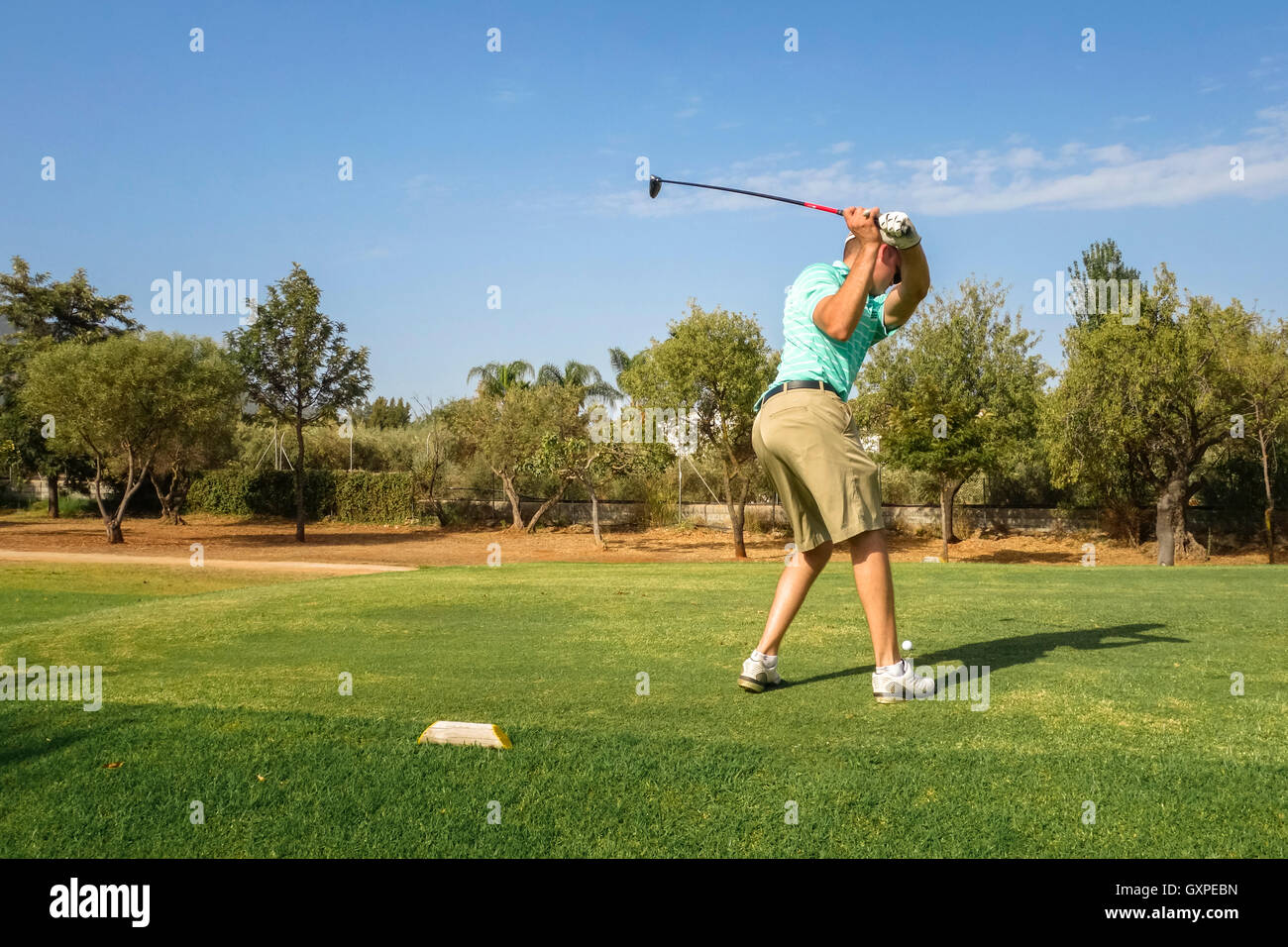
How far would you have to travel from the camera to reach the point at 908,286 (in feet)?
16.1

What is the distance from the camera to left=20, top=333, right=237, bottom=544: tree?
30.5 metres

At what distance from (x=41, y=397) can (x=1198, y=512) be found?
3982 centimetres

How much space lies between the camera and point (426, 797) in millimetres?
3393

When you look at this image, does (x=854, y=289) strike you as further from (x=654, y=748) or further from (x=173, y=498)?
(x=173, y=498)

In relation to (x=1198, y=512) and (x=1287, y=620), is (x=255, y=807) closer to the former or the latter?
(x=1287, y=620)

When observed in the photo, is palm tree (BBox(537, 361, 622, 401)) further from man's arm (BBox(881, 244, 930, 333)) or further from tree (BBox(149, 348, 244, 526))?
man's arm (BBox(881, 244, 930, 333))

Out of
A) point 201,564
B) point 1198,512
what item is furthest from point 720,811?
point 1198,512

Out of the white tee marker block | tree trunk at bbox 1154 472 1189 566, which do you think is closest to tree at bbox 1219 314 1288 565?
tree trunk at bbox 1154 472 1189 566

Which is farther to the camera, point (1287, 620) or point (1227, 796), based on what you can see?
point (1287, 620)

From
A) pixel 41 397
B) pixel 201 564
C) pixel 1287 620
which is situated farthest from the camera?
pixel 41 397

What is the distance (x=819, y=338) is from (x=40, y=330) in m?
53.9

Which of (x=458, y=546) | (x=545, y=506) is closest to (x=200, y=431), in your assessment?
(x=458, y=546)

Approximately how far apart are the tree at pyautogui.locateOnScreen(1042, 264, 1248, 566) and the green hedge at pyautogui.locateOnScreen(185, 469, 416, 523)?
27.4m
